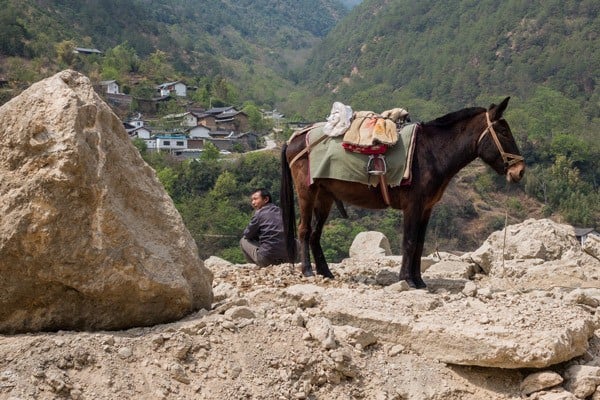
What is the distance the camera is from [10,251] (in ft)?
14.8

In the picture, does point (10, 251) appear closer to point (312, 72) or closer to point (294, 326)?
point (294, 326)

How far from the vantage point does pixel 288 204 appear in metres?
8.02

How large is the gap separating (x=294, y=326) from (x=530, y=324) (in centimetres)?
170

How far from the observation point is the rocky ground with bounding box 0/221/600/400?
4.34m

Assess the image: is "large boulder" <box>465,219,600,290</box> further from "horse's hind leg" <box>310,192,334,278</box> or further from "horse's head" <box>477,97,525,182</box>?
"horse's hind leg" <box>310,192,334,278</box>

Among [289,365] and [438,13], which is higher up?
[438,13]

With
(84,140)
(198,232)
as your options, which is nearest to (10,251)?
(84,140)

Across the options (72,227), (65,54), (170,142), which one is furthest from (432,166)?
(65,54)

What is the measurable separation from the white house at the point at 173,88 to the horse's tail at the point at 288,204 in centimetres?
7788

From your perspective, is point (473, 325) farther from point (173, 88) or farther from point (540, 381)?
point (173, 88)

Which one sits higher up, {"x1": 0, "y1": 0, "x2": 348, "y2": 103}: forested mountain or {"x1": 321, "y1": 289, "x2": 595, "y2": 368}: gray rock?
{"x1": 0, "y1": 0, "x2": 348, "y2": 103}: forested mountain

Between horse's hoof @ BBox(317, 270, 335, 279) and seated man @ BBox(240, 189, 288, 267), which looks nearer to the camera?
horse's hoof @ BBox(317, 270, 335, 279)

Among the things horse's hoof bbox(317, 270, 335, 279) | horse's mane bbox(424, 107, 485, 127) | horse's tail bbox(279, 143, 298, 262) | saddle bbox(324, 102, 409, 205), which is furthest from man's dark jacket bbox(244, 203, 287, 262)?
horse's mane bbox(424, 107, 485, 127)

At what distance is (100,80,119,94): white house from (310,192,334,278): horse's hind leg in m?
71.2
